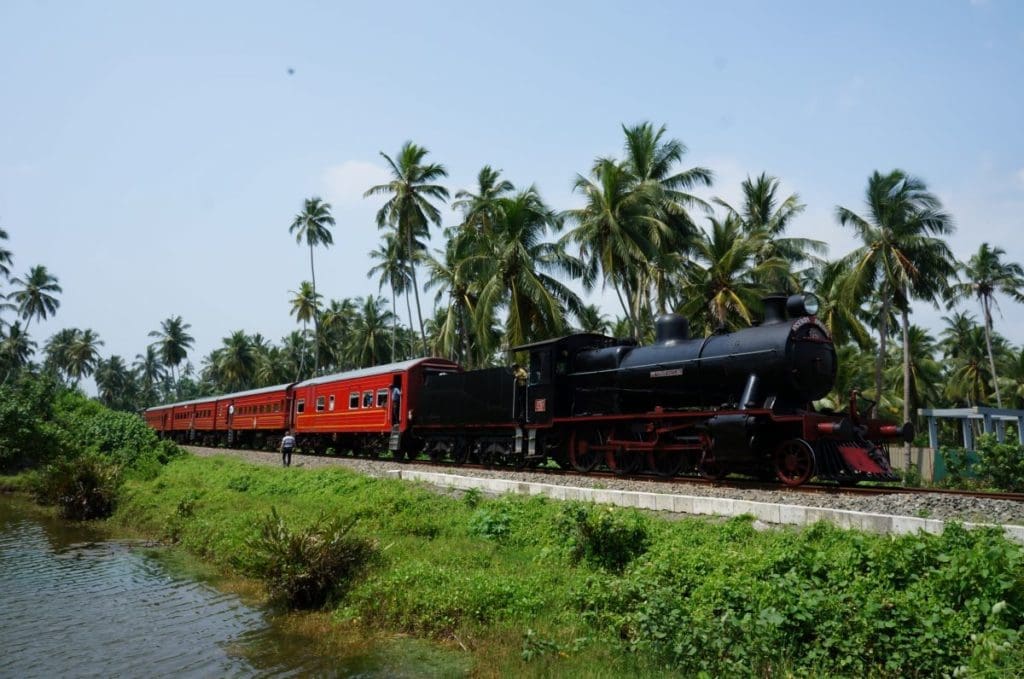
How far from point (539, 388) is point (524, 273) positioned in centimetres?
1016

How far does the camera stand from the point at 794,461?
11398 millimetres

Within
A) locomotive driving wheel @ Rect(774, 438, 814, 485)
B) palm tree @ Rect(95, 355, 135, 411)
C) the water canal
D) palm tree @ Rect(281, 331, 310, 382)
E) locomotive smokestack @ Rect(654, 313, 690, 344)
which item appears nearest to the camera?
the water canal

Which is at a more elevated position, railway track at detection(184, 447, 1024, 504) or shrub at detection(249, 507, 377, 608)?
railway track at detection(184, 447, 1024, 504)

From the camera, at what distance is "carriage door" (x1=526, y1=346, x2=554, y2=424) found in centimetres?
1585

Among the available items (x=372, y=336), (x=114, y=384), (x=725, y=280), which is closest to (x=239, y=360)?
(x=372, y=336)

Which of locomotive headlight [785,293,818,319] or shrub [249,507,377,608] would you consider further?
locomotive headlight [785,293,818,319]

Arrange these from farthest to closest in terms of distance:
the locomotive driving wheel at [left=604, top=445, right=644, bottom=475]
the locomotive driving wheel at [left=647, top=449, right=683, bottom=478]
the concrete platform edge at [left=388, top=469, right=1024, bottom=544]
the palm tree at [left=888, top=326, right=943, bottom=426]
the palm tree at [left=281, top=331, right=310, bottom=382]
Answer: the palm tree at [left=281, top=331, right=310, bottom=382]
the palm tree at [left=888, top=326, right=943, bottom=426]
the locomotive driving wheel at [left=604, top=445, right=644, bottom=475]
the locomotive driving wheel at [left=647, top=449, right=683, bottom=478]
the concrete platform edge at [left=388, top=469, right=1024, bottom=544]

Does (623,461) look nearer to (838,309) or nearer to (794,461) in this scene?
(794,461)

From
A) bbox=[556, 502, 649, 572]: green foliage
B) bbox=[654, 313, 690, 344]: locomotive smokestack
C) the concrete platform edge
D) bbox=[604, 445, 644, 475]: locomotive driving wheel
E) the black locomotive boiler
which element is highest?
bbox=[654, 313, 690, 344]: locomotive smokestack

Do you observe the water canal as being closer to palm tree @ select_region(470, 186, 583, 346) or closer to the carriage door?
the carriage door

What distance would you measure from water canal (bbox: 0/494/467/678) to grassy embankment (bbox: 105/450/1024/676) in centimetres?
64

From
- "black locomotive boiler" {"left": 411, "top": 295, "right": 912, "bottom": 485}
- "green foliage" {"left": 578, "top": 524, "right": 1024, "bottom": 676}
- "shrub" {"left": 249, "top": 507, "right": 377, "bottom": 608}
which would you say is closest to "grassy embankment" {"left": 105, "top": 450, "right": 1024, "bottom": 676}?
"green foliage" {"left": 578, "top": 524, "right": 1024, "bottom": 676}

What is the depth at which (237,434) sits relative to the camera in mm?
35750

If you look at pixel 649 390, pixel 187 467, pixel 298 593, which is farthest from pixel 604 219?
pixel 298 593
